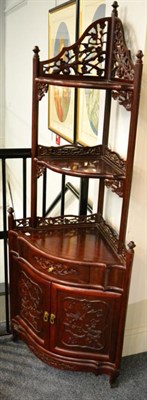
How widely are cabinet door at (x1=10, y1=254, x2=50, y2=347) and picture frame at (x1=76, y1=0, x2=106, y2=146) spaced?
39.5 inches

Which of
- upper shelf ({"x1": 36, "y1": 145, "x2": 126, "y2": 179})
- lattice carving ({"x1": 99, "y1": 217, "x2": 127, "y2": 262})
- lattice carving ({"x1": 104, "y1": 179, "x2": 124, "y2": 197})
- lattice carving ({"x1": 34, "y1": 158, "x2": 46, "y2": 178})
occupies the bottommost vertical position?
lattice carving ({"x1": 99, "y1": 217, "x2": 127, "y2": 262})

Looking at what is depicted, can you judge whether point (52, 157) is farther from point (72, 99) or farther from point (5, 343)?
point (72, 99)

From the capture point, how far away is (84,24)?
8.20 feet

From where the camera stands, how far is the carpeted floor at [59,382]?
1734 mm

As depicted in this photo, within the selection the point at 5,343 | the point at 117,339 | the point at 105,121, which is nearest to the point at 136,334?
the point at 117,339

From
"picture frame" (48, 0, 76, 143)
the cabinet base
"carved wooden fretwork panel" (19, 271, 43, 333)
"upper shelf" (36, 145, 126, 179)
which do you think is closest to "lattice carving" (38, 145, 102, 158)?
"upper shelf" (36, 145, 126, 179)

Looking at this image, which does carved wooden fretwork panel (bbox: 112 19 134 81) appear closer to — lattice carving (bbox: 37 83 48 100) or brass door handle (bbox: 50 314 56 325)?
lattice carving (bbox: 37 83 48 100)

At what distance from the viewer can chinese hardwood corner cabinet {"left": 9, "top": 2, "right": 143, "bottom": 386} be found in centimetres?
148

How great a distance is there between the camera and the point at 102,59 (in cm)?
159

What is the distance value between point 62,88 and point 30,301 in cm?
182

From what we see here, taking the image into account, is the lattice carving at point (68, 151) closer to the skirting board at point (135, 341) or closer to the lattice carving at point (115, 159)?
the lattice carving at point (115, 159)

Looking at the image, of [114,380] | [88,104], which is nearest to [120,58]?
[88,104]

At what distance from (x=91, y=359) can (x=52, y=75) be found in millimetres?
1246

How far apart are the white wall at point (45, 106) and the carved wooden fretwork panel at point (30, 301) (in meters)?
0.45
